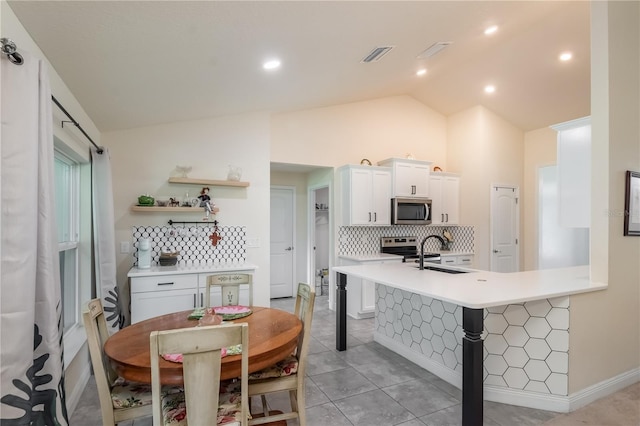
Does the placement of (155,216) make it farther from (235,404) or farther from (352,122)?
(352,122)

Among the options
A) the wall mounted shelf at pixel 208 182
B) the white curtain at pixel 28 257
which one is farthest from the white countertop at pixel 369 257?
the white curtain at pixel 28 257

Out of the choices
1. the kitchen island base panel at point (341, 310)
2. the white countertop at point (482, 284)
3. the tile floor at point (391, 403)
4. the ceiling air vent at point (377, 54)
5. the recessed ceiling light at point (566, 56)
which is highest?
the recessed ceiling light at point (566, 56)

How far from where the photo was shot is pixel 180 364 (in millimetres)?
1541

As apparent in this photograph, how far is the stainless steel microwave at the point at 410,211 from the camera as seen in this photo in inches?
197

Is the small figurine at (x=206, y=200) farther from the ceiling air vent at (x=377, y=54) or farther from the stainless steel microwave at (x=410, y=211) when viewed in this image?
the stainless steel microwave at (x=410, y=211)

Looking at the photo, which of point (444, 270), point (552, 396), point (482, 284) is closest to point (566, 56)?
point (444, 270)

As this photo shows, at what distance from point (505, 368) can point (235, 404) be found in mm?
1954

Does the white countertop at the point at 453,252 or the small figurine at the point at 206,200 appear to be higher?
the small figurine at the point at 206,200

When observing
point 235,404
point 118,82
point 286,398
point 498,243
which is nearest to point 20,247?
point 235,404

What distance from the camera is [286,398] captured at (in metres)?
2.53

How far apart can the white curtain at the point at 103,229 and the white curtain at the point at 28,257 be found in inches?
60.6

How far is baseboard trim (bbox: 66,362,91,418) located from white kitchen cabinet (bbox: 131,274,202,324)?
514mm

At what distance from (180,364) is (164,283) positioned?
1948mm

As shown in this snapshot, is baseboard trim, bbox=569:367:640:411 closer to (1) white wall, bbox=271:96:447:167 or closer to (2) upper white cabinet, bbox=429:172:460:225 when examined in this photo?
(2) upper white cabinet, bbox=429:172:460:225
